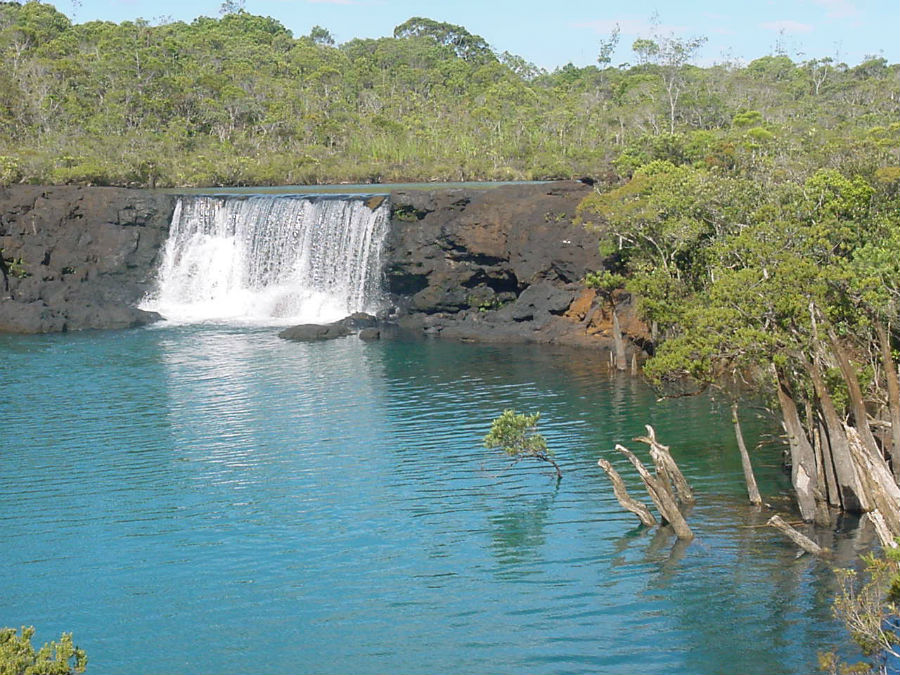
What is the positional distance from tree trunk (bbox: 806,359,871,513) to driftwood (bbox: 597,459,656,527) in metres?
3.53

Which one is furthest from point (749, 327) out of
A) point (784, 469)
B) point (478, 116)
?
point (478, 116)


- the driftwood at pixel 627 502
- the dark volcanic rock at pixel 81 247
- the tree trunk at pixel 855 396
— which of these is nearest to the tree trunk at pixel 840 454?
the tree trunk at pixel 855 396

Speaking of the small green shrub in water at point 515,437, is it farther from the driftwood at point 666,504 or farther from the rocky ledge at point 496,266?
the rocky ledge at point 496,266

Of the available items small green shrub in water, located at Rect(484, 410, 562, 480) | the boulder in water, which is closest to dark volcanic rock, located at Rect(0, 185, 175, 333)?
the boulder in water

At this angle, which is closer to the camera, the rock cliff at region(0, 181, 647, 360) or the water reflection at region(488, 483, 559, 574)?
the water reflection at region(488, 483, 559, 574)

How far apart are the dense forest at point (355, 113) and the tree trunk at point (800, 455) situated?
27249 millimetres

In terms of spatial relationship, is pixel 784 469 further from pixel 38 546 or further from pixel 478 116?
pixel 478 116

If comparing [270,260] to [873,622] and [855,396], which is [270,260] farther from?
[873,622]

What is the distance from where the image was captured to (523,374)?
3678cm

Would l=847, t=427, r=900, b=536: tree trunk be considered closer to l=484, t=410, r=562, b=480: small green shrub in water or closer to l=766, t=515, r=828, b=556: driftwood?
l=766, t=515, r=828, b=556: driftwood

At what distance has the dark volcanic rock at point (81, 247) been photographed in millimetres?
48438

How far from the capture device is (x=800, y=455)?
20625 mm

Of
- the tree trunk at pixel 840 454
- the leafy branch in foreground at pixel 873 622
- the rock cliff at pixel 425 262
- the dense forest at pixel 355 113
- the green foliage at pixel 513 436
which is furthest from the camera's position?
the dense forest at pixel 355 113

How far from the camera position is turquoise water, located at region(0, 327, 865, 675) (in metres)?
16.7
